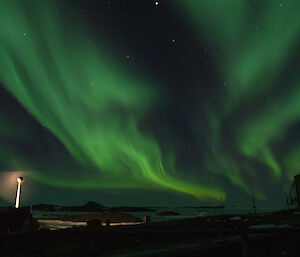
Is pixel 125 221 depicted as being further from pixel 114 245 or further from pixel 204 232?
pixel 204 232

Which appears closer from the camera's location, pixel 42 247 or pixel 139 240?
pixel 42 247

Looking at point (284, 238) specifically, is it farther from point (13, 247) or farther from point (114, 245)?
point (13, 247)

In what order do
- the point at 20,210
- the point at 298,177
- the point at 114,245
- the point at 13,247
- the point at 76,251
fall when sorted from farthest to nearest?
the point at 298,177 < the point at 20,210 < the point at 13,247 < the point at 114,245 < the point at 76,251

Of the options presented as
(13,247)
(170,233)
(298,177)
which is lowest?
(13,247)

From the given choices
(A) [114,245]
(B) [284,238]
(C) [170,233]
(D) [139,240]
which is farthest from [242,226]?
(D) [139,240]

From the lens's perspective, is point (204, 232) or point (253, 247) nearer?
point (204, 232)

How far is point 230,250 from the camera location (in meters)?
8.28

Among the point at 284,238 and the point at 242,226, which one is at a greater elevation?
the point at 242,226

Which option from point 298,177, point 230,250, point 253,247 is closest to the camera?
point 230,250

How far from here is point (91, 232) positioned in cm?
470

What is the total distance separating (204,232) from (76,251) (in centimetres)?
797

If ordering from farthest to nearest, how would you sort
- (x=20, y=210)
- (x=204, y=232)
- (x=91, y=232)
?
(x=20, y=210)
(x=91, y=232)
(x=204, y=232)

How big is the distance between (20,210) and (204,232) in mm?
22745

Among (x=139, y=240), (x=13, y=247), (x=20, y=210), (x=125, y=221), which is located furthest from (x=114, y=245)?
(x=125, y=221)
